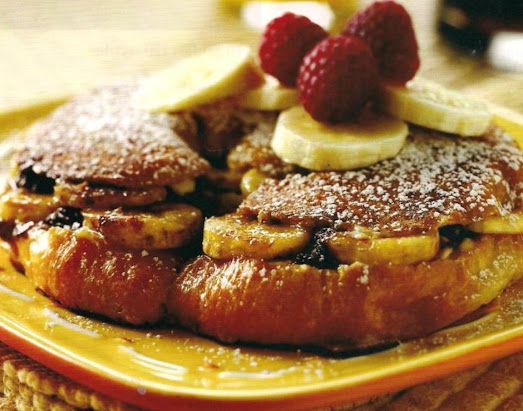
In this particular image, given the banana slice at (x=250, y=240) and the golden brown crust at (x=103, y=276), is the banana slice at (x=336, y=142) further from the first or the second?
the golden brown crust at (x=103, y=276)

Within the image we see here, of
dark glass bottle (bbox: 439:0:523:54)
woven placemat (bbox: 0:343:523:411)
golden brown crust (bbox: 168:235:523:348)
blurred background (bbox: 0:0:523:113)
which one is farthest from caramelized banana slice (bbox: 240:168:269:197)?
dark glass bottle (bbox: 439:0:523:54)

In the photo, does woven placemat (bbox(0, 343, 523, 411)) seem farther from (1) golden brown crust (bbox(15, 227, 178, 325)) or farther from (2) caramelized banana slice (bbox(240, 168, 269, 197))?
(2) caramelized banana slice (bbox(240, 168, 269, 197))

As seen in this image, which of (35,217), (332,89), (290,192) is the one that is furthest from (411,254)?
(35,217)

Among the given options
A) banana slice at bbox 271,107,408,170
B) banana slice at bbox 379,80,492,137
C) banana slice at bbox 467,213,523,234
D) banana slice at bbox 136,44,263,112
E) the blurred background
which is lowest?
the blurred background

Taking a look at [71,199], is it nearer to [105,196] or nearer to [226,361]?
[105,196]

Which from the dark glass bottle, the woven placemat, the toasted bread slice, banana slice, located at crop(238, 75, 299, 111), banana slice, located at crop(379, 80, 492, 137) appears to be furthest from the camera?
the dark glass bottle

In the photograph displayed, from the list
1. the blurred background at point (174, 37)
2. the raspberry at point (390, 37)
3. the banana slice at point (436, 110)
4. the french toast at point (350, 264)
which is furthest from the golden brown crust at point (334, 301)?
the blurred background at point (174, 37)

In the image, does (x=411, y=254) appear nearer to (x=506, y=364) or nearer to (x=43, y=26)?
(x=506, y=364)
